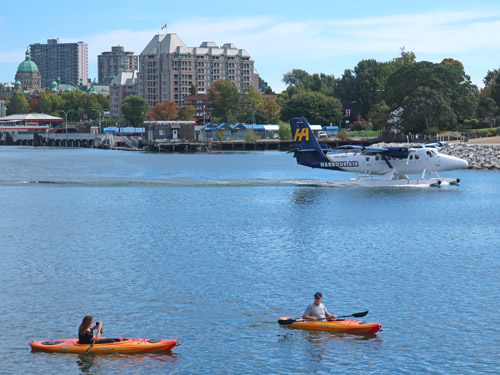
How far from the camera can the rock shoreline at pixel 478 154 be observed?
123062mm

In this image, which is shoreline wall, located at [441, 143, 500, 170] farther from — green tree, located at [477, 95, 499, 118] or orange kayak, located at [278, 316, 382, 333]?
orange kayak, located at [278, 316, 382, 333]

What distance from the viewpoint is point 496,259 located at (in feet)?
143

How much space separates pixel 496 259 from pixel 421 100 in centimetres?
12589

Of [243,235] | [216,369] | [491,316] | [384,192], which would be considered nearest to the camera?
[216,369]

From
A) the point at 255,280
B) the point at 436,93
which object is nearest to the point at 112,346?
the point at 255,280

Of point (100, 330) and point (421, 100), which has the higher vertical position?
point (421, 100)

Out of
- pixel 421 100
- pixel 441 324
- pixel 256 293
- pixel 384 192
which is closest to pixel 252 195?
pixel 384 192

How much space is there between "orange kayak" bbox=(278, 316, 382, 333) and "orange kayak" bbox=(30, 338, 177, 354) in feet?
17.2

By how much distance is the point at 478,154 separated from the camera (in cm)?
13075

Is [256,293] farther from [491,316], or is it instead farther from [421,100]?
[421,100]

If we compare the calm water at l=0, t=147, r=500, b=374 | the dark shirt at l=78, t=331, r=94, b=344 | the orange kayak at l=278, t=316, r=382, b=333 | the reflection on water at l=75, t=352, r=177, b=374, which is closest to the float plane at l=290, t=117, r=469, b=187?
the calm water at l=0, t=147, r=500, b=374

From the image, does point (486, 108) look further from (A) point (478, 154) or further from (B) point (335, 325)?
(B) point (335, 325)

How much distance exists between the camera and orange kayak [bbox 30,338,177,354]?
26.6 meters

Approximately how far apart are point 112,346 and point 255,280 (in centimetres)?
1255
